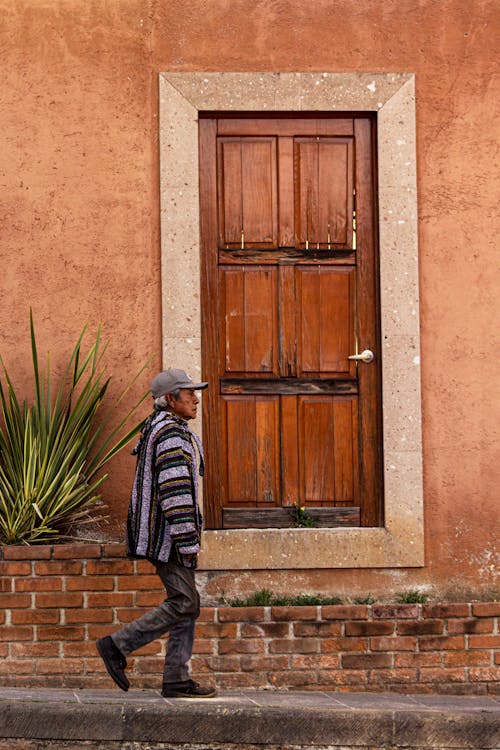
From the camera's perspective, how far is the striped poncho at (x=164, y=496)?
577cm

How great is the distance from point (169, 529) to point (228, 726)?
0.90 metres

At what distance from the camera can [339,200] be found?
7273mm

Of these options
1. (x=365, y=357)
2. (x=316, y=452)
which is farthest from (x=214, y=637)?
(x=365, y=357)

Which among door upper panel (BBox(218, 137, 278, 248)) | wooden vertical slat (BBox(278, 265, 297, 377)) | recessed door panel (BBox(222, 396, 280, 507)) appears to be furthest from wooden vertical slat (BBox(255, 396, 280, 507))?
door upper panel (BBox(218, 137, 278, 248))

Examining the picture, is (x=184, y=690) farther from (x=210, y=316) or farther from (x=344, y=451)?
(x=210, y=316)

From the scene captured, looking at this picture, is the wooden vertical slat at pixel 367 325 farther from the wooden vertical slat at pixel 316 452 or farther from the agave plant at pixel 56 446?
the agave plant at pixel 56 446

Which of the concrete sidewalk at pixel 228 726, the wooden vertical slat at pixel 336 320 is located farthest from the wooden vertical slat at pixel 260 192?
the concrete sidewalk at pixel 228 726

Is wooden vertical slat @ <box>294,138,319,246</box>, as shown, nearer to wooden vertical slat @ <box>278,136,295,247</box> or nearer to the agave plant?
wooden vertical slat @ <box>278,136,295,247</box>

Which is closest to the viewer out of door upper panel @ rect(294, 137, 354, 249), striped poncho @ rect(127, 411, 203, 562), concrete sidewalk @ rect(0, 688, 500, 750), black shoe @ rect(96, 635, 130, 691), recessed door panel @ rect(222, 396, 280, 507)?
concrete sidewalk @ rect(0, 688, 500, 750)

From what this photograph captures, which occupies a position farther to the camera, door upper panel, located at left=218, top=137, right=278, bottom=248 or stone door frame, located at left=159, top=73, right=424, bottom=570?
door upper panel, located at left=218, top=137, right=278, bottom=248

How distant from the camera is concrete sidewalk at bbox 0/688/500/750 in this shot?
5.52 meters

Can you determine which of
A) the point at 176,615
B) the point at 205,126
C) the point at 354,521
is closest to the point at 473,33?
the point at 205,126

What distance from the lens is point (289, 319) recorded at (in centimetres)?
722

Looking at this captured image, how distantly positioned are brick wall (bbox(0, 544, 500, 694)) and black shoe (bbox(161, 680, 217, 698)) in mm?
634
